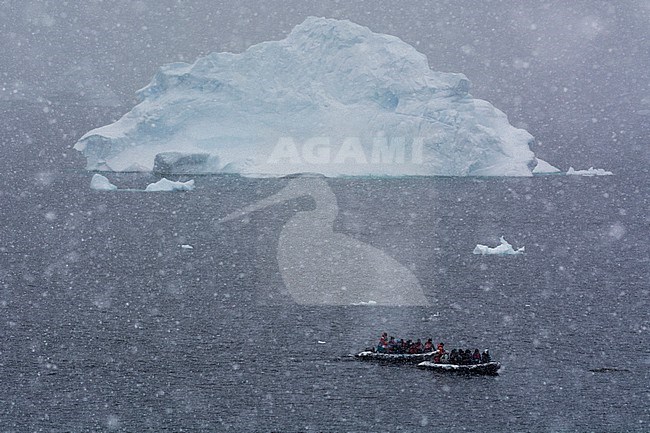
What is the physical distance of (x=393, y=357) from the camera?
24.6 meters

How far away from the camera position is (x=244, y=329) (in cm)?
2788

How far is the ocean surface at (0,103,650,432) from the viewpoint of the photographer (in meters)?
20.4

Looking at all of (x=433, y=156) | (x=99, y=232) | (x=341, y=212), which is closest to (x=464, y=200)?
(x=433, y=156)

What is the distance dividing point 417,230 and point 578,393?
91.4ft

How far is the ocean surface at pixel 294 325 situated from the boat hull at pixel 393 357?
1.31 feet

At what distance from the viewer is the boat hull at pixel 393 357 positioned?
24.6 meters

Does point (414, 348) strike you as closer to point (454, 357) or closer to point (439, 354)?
point (439, 354)

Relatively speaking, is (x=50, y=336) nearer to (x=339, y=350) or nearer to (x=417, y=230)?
(x=339, y=350)

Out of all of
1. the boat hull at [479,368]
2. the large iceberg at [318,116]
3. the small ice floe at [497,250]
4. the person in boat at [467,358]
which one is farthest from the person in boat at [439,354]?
the large iceberg at [318,116]

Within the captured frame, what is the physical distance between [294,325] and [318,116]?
37446mm

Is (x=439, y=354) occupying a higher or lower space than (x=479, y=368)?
higher

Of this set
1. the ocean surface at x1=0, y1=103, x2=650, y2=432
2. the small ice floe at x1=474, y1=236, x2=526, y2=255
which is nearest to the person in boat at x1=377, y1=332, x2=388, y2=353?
the ocean surface at x1=0, y1=103, x2=650, y2=432

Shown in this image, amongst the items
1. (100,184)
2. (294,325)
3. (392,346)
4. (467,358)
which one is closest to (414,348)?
(392,346)

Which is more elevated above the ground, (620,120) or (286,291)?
(620,120)
